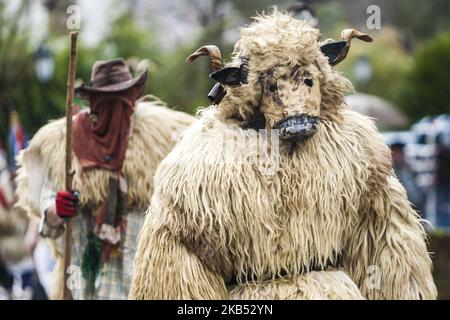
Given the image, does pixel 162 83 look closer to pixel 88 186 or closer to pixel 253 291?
pixel 88 186

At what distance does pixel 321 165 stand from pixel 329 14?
28359mm

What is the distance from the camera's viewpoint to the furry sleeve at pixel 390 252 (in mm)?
5414

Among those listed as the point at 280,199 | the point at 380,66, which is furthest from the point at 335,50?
the point at 380,66

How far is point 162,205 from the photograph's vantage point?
17.8 ft

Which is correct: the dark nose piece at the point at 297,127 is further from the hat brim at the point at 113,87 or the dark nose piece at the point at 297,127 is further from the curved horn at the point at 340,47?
the hat brim at the point at 113,87

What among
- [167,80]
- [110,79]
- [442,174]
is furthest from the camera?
[167,80]

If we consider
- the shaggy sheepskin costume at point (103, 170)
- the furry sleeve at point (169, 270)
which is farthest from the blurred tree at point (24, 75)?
the furry sleeve at point (169, 270)

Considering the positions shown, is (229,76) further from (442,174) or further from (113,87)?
(442,174)

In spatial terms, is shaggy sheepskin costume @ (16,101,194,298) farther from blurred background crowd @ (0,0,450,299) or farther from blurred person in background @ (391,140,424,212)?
blurred person in background @ (391,140,424,212)

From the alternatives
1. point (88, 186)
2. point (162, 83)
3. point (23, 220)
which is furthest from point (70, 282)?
point (162, 83)

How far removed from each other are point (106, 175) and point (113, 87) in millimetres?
555

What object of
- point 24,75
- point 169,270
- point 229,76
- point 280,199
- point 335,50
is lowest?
point 169,270

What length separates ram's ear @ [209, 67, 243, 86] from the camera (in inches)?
210

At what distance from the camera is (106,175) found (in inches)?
287
